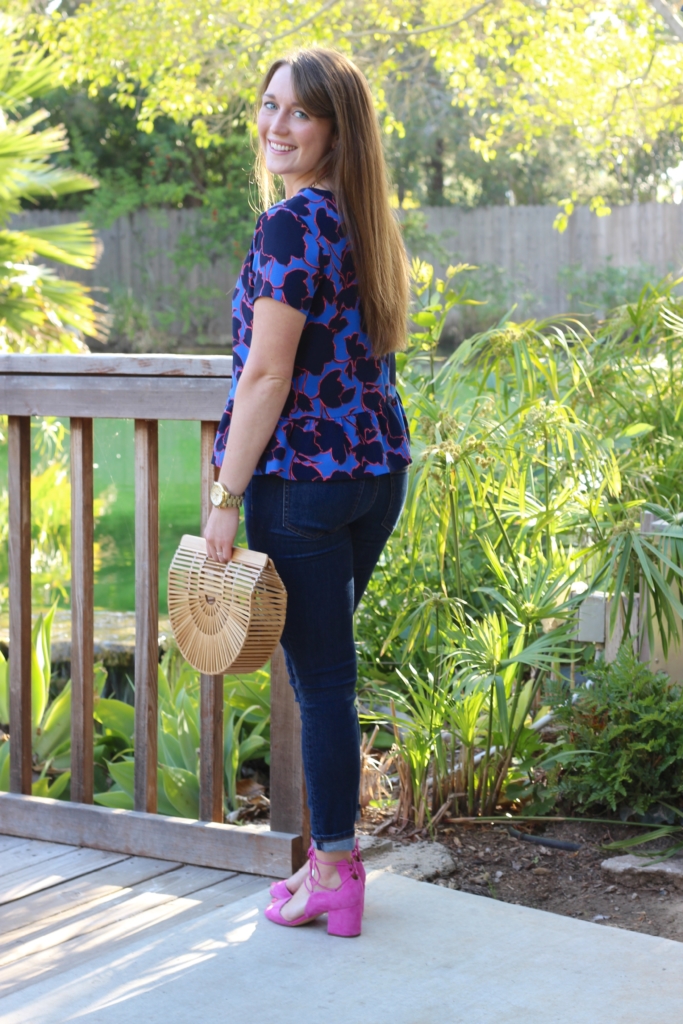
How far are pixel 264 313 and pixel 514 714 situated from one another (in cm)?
131

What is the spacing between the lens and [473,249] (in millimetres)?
18906

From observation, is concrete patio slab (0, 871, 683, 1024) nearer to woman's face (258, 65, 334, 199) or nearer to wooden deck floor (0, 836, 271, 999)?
wooden deck floor (0, 836, 271, 999)

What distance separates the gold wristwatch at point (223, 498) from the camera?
6.12 ft

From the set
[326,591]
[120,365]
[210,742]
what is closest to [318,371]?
[326,591]

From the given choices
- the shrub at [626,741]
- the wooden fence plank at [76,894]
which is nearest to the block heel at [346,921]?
the wooden fence plank at [76,894]

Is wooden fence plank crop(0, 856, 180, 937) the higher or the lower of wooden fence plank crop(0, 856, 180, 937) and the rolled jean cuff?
the lower

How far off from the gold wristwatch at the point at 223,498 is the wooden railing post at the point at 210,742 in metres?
0.50

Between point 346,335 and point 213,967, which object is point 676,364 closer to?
point 346,335

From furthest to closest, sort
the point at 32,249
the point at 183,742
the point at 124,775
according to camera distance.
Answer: the point at 32,249 → the point at 183,742 → the point at 124,775

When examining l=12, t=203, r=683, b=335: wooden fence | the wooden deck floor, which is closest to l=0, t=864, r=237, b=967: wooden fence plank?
the wooden deck floor

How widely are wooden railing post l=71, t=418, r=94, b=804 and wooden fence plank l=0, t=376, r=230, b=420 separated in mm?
62

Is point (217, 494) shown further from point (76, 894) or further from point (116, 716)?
point (116, 716)

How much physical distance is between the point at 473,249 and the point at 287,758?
17473 millimetres

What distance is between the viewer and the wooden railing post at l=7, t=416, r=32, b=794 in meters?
2.58
